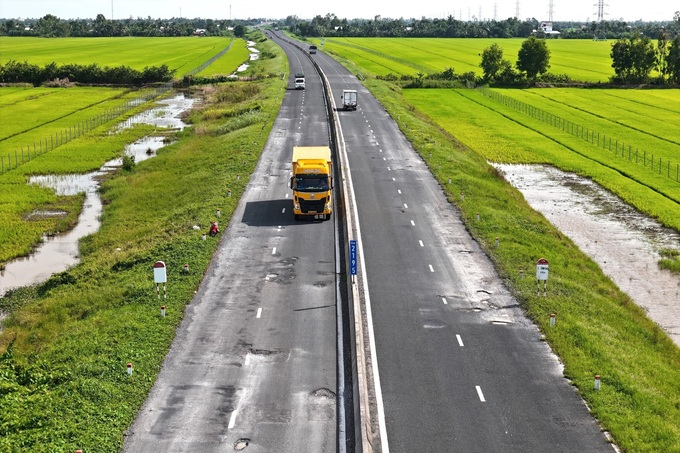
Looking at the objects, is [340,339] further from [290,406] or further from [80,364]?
[80,364]

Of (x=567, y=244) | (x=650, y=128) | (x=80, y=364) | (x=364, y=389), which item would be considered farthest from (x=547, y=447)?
(x=650, y=128)

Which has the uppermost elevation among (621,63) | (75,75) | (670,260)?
(621,63)

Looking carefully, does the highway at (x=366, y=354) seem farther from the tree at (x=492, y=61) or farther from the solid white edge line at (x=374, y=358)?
the tree at (x=492, y=61)

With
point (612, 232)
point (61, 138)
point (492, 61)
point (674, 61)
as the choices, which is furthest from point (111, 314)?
point (674, 61)

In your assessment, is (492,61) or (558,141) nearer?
(558,141)

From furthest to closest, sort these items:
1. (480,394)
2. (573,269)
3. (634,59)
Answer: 1. (634,59)
2. (573,269)
3. (480,394)

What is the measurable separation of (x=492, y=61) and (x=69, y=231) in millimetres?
96641

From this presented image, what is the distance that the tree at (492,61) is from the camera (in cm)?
13550

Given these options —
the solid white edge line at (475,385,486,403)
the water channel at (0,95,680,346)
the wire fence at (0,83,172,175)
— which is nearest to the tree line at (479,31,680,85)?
the wire fence at (0,83,172,175)

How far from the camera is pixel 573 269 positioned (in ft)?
136

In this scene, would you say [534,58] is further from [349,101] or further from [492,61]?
[349,101]

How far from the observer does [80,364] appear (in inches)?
1090

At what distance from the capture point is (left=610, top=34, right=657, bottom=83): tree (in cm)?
13316

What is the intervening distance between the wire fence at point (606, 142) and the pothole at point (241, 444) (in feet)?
165
